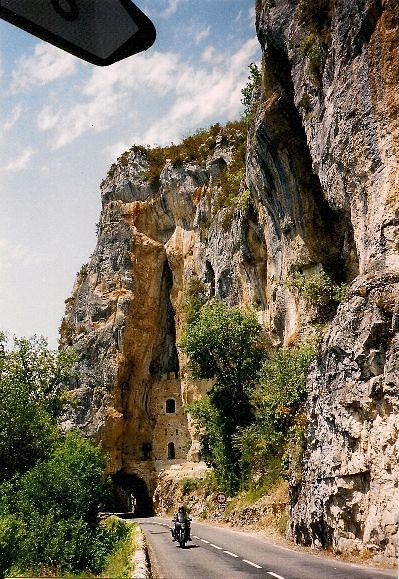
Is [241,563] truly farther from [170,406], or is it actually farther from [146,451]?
[170,406]

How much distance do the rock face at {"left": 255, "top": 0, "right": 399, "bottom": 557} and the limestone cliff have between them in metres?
0.05

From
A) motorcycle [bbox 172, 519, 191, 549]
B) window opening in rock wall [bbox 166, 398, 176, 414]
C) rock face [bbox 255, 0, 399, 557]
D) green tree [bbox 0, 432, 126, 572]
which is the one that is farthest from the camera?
window opening in rock wall [bbox 166, 398, 176, 414]

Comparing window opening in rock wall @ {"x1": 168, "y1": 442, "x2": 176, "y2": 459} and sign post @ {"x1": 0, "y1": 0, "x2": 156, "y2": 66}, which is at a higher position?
sign post @ {"x1": 0, "y1": 0, "x2": 156, "y2": 66}

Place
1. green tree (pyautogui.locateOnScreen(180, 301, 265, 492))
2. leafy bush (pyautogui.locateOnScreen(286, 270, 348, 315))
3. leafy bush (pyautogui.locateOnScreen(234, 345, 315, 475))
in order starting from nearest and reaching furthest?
1. leafy bush (pyautogui.locateOnScreen(234, 345, 315, 475))
2. leafy bush (pyautogui.locateOnScreen(286, 270, 348, 315))
3. green tree (pyautogui.locateOnScreen(180, 301, 265, 492))

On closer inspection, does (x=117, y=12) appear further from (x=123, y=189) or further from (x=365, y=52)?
(x=123, y=189)

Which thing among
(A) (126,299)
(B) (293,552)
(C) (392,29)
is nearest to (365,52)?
(C) (392,29)

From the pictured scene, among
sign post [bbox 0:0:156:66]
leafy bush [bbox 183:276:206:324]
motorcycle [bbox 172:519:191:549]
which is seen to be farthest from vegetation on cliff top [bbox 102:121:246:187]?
sign post [bbox 0:0:156:66]

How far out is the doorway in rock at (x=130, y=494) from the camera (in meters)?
40.4

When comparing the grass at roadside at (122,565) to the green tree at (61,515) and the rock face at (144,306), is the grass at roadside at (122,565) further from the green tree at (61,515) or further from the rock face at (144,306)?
the rock face at (144,306)

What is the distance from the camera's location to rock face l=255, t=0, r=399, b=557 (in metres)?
12.4

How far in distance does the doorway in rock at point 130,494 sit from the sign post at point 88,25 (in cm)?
4128

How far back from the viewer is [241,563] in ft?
38.5

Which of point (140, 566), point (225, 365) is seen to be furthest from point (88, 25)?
point (225, 365)

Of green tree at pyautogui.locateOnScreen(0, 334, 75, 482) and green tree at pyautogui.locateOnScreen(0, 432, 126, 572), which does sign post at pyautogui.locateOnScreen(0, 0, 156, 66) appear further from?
green tree at pyautogui.locateOnScreen(0, 334, 75, 482)
